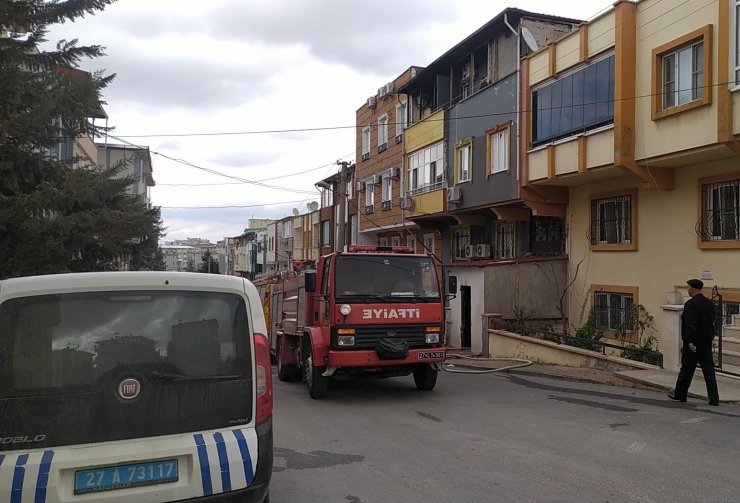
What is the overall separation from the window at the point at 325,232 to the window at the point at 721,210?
30.7 meters

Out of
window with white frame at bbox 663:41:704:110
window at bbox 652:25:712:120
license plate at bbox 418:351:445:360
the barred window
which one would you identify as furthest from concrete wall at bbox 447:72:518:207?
license plate at bbox 418:351:445:360

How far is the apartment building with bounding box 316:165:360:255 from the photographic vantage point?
114 ft

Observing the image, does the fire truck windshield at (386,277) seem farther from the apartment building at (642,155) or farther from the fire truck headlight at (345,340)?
the apartment building at (642,155)

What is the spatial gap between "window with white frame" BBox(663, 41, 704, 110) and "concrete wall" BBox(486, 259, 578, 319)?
6.02m

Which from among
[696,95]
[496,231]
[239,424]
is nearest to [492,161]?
[496,231]

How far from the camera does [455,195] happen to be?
70.8 feet

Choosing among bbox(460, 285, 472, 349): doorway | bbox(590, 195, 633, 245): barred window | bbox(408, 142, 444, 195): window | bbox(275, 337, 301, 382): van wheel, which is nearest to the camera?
bbox(275, 337, 301, 382): van wheel

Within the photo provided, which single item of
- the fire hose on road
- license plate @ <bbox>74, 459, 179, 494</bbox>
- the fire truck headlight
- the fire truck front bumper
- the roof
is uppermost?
the roof

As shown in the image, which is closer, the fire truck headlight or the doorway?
the fire truck headlight

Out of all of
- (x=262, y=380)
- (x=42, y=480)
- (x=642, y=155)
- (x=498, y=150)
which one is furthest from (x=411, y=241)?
(x=42, y=480)

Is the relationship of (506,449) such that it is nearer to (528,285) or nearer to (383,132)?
(528,285)

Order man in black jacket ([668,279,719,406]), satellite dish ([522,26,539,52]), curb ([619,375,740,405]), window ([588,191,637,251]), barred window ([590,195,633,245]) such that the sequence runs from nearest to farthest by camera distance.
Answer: man in black jacket ([668,279,719,406]), curb ([619,375,740,405]), window ([588,191,637,251]), barred window ([590,195,633,245]), satellite dish ([522,26,539,52])

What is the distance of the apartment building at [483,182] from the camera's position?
60.2ft

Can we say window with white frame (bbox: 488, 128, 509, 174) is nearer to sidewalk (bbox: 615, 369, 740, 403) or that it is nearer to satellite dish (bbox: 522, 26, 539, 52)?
satellite dish (bbox: 522, 26, 539, 52)
